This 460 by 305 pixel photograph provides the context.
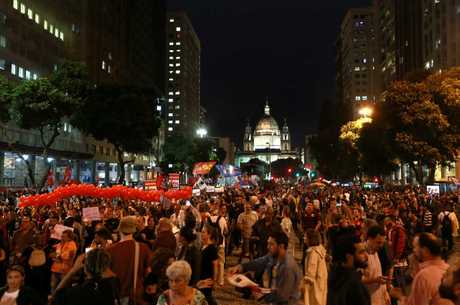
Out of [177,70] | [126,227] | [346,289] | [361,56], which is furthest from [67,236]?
[177,70]

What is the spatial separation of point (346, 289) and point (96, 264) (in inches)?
93.7

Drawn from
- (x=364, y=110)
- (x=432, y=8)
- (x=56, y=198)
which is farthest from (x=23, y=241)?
(x=432, y=8)

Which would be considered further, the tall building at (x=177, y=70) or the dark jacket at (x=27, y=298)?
the tall building at (x=177, y=70)

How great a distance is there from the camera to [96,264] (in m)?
5.15

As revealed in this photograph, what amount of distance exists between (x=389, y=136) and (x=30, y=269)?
3625cm

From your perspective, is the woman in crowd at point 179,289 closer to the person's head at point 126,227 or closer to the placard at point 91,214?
the person's head at point 126,227

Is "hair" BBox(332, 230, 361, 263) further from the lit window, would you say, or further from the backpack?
the lit window

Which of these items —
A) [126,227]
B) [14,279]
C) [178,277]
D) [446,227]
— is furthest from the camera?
[446,227]

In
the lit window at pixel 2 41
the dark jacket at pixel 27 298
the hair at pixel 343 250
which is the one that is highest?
the lit window at pixel 2 41

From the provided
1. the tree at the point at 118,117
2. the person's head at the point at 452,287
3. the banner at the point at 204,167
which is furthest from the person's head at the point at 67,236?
the tree at the point at 118,117

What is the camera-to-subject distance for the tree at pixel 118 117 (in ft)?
179

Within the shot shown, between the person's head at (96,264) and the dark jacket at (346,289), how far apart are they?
87.8 inches

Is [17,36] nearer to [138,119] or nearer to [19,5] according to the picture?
[19,5]

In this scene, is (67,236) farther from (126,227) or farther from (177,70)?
(177,70)
